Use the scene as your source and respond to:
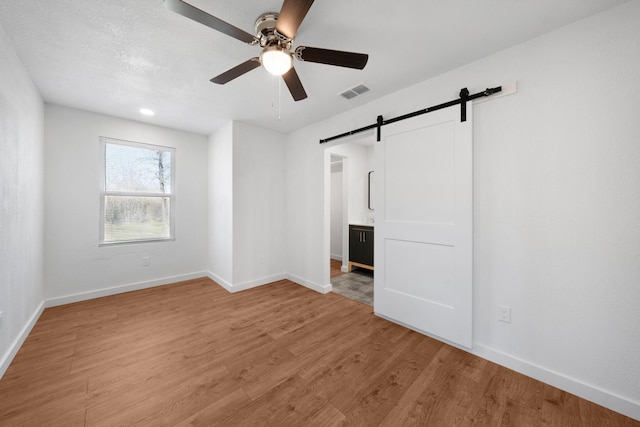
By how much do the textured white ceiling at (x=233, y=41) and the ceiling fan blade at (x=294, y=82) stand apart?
0.96 ft

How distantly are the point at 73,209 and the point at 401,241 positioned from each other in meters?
4.32

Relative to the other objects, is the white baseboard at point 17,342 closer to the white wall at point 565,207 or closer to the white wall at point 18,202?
the white wall at point 18,202

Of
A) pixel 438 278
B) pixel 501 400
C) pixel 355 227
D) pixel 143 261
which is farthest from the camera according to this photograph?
pixel 355 227

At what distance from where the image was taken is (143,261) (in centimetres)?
372

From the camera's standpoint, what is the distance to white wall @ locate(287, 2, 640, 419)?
149 cm

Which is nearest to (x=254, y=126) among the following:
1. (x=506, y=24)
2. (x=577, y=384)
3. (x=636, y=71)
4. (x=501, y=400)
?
(x=506, y=24)

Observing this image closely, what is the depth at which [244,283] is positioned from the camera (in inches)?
144

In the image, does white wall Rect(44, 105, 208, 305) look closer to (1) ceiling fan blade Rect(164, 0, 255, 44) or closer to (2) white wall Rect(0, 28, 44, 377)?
(2) white wall Rect(0, 28, 44, 377)

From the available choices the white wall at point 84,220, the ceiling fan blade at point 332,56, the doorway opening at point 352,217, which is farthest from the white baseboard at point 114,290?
the ceiling fan blade at point 332,56

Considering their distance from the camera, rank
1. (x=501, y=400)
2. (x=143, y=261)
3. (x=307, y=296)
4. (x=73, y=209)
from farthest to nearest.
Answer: (x=143, y=261)
(x=307, y=296)
(x=73, y=209)
(x=501, y=400)

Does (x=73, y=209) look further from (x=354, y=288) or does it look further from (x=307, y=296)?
(x=354, y=288)

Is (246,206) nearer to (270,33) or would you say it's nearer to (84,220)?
(84,220)

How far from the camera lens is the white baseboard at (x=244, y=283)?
3576 millimetres

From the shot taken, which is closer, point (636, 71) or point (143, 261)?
point (636, 71)
